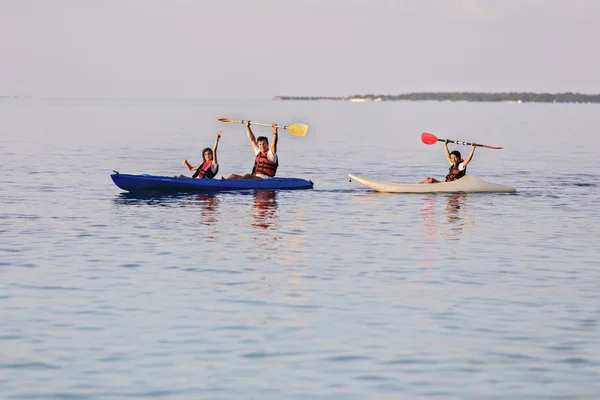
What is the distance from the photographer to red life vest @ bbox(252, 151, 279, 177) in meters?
27.3

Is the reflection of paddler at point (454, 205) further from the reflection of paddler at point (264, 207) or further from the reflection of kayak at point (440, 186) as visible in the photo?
the reflection of paddler at point (264, 207)

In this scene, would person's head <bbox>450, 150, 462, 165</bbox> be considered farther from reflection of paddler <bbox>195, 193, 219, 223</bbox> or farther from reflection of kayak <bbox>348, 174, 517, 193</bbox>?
reflection of paddler <bbox>195, 193, 219, 223</bbox>

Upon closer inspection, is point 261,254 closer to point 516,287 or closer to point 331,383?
point 516,287

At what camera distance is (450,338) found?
1164 centimetres

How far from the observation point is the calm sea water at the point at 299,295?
1006 centimetres

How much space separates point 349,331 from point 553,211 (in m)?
14.1

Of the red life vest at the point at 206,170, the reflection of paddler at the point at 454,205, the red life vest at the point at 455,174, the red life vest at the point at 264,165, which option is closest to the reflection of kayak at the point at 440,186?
the red life vest at the point at 455,174

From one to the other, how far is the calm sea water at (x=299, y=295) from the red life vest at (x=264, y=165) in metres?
0.82

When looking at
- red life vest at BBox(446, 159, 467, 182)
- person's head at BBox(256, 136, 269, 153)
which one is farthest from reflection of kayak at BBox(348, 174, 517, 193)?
person's head at BBox(256, 136, 269, 153)

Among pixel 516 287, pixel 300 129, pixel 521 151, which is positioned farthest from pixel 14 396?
pixel 521 151

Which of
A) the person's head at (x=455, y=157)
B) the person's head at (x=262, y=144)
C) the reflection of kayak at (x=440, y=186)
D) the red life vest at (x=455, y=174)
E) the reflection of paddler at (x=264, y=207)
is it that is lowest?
the reflection of paddler at (x=264, y=207)

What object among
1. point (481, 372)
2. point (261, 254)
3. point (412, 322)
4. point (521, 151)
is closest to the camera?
point (481, 372)

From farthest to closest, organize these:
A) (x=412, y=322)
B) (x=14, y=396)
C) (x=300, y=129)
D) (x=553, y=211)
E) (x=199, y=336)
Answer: (x=300, y=129) → (x=553, y=211) → (x=412, y=322) → (x=199, y=336) → (x=14, y=396)

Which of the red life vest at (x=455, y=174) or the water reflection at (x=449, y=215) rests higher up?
the red life vest at (x=455, y=174)
